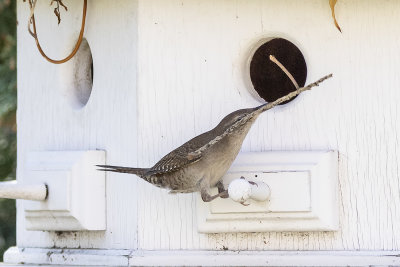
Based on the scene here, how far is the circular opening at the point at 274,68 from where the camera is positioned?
14.9ft

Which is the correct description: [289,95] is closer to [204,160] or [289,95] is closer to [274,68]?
[204,160]

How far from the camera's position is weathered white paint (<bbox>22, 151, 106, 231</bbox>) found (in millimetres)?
4262

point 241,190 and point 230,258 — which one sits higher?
point 241,190

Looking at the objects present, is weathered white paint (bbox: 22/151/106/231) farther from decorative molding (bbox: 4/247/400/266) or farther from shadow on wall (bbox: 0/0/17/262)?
shadow on wall (bbox: 0/0/17/262)

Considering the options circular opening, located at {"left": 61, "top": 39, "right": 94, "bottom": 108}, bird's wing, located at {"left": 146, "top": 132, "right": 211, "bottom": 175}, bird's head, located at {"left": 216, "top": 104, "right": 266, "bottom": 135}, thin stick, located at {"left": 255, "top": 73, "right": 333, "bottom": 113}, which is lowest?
bird's wing, located at {"left": 146, "top": 132, "right": 211, "bottom": 175}

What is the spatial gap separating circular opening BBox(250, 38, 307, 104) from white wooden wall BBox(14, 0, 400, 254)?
0.33 m

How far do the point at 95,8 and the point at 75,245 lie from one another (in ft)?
2.57

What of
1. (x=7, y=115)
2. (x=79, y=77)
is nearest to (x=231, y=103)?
(x=79, y=77)

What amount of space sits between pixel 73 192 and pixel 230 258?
1.89ft

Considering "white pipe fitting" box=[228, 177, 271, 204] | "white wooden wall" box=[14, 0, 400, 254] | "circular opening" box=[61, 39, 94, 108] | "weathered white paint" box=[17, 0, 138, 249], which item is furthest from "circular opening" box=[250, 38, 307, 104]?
"white pipe fitting" box=[228, 177, 271, 204]

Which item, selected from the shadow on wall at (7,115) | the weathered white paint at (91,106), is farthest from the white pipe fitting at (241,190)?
the shadow on wall at (7,115)

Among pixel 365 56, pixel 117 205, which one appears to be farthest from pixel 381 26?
pixel 117 205

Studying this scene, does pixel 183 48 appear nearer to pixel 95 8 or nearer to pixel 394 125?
pixel 95 8

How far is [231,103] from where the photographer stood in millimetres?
4156
